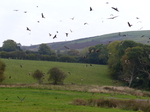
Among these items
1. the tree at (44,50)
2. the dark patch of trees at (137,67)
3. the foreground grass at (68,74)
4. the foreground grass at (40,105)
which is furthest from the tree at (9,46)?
the foreground grass at (40,105)

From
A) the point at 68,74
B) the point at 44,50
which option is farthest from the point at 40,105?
the point at 44,50

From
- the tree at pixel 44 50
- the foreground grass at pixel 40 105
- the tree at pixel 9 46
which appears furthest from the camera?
the tree at pixel 44 50

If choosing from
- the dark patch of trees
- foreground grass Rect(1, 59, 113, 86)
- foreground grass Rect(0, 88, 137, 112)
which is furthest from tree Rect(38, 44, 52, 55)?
foreground grass Rect(0, 88, 137, 112)

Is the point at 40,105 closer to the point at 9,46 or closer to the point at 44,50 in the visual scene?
the point at 44,50

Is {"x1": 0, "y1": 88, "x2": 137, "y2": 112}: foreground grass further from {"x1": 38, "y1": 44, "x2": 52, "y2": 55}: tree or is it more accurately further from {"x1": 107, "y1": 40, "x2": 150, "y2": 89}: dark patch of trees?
{"x1": 38, "y1": 44, "x2": 52, "y2": 55}: tree

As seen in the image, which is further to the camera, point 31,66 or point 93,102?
point 31,66

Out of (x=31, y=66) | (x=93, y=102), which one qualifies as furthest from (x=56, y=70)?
(x=93, y=102)

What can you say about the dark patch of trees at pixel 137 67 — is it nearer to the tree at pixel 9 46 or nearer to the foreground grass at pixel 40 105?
the foreground grass at pixel 40 105

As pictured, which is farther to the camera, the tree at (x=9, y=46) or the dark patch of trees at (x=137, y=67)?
the tree at (x=9, y=46)

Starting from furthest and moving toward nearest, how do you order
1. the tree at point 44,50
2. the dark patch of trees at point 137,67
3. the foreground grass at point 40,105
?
the tree at point 44,50
the dark patch of trees at point 137,67
the foreground grass at point 40,105

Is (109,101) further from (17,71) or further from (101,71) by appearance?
(101,71)

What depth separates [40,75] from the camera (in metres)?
76.1

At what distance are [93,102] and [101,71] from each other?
7623 cm

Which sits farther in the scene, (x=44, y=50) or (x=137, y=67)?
(x=44, y=50)
